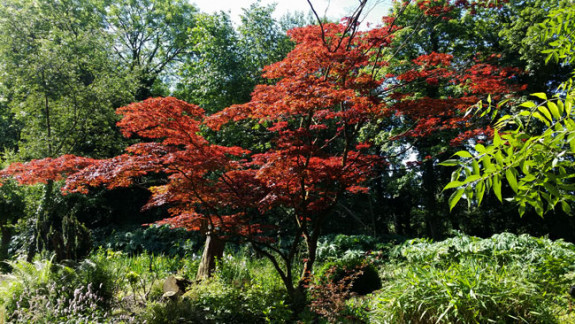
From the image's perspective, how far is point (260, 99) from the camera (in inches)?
167

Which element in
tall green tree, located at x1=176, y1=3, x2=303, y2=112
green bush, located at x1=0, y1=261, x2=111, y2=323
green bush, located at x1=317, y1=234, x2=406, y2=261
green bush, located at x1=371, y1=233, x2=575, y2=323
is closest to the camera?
green bush, located at x1=371, y1=233, x2=575, y2=323

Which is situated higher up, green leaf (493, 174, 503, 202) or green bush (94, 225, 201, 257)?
green leaf (493, 174, 503, 202)

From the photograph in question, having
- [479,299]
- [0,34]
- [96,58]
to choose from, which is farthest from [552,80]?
[0,34]

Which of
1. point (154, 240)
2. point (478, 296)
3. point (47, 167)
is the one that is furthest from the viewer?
point (154, 240)

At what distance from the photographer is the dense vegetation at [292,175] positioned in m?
3.34

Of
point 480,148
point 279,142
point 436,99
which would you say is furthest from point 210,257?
point 480,148

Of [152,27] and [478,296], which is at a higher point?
[152,27]

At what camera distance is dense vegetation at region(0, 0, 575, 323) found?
3.34 m

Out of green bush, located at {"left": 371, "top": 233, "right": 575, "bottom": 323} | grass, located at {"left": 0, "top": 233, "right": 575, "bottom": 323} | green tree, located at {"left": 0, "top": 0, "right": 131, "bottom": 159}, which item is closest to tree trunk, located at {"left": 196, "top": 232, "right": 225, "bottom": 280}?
grass, located at {"left": 0, "top": 233, "right": 575, "bottom": 323}

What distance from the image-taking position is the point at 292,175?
4.10 meters

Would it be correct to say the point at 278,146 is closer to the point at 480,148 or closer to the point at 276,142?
the point at 276,142

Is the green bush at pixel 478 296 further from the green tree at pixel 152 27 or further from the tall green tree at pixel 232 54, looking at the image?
the green tree at pixel 152 27

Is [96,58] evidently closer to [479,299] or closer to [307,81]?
[307,81]

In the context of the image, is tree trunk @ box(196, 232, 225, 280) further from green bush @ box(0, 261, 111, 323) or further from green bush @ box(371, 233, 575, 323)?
green bush @ box(371, 233, 575, 323)
